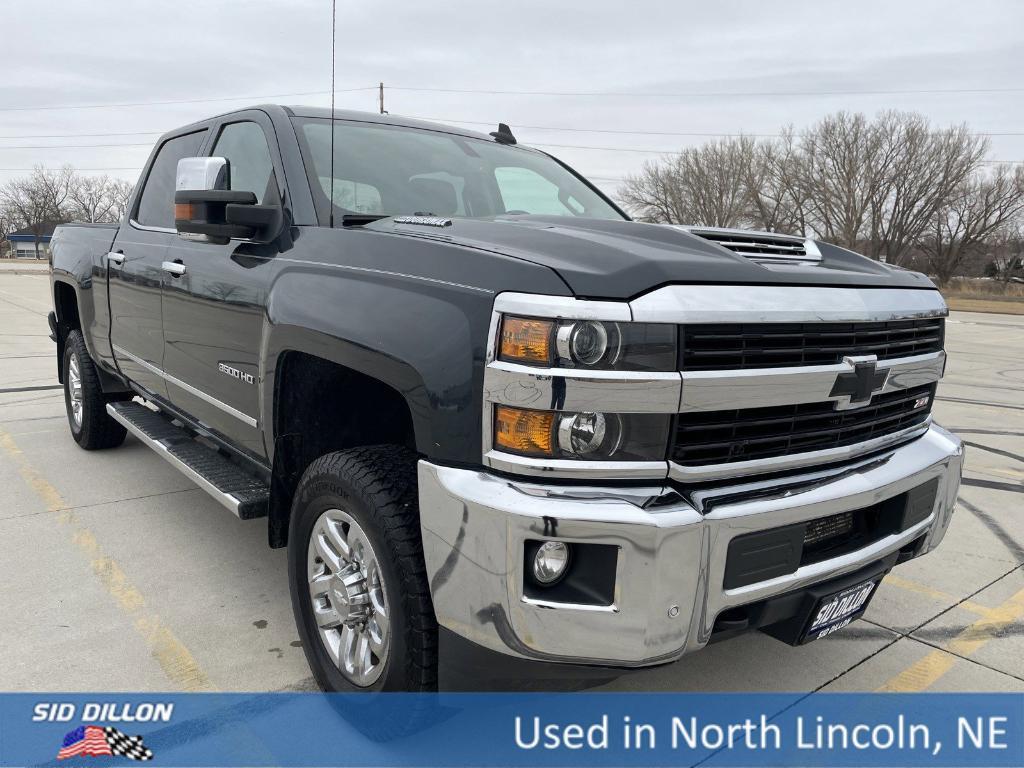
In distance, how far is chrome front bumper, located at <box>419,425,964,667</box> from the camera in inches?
71.7

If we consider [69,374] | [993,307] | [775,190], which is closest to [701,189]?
[775,190]

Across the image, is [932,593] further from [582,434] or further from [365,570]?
[365,570]

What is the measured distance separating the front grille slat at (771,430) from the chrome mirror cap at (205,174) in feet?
6.26

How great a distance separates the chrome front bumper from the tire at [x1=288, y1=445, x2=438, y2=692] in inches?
5.1

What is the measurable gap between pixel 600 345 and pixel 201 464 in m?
2.29

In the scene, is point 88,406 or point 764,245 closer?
point 764,245

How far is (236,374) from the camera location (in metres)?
3.04

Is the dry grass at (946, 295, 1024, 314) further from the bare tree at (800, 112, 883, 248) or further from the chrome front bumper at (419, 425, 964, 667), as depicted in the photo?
the chrome front bumper at (419, 425, 964, 667)

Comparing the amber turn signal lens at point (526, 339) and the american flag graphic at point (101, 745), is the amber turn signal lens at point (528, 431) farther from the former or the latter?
the american flag graphic at point (101, 745)

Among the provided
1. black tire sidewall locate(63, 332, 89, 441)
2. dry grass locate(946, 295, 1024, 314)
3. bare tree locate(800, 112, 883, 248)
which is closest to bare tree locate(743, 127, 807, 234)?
bare tree locate(800, 112, 883, 248)

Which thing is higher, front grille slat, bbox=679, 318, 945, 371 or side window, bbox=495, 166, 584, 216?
side window, bbox=495, 166, 584, 216

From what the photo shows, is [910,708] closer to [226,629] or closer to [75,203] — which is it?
[226,629]

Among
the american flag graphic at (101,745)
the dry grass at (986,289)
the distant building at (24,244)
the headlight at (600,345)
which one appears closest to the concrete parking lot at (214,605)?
the american flag graphic at (101,745)

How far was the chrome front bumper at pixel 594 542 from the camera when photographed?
182cm
